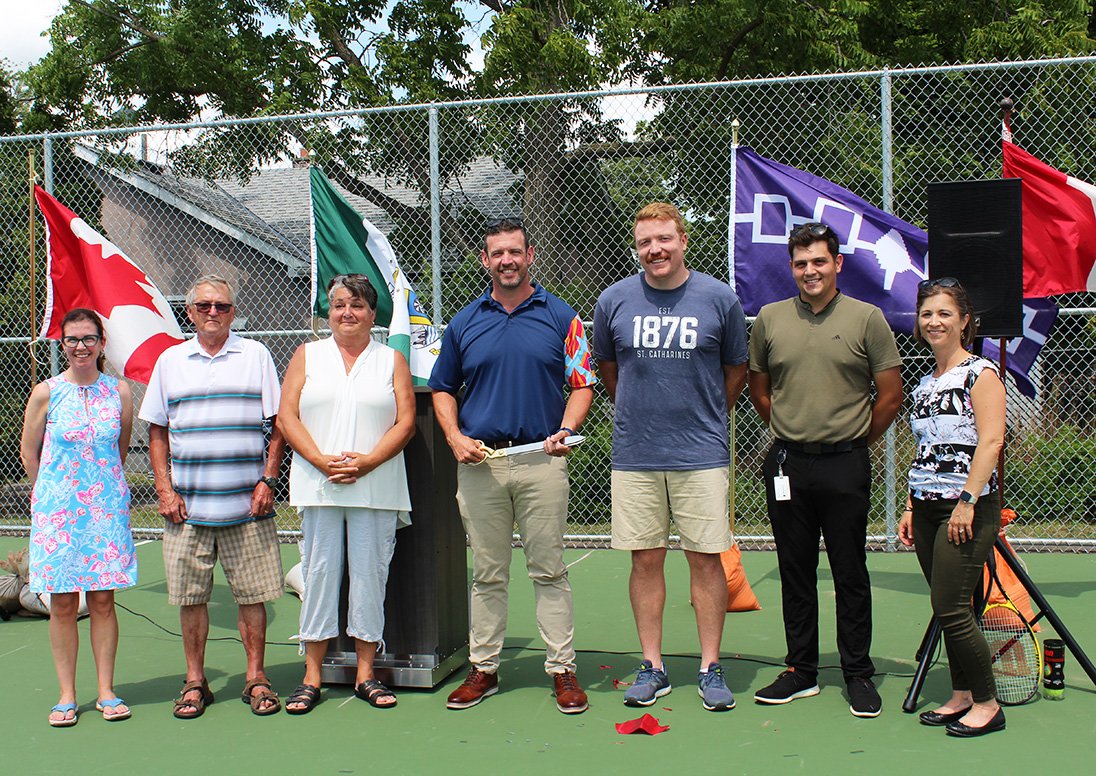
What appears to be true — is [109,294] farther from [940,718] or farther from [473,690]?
[940,718]

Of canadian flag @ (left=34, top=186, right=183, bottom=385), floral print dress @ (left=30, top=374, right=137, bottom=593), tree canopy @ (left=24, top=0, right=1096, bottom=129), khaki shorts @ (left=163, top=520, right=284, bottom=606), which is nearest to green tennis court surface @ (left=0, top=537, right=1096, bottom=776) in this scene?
khaki shorts @ (left=163, top=520, right=284, bottom=606)

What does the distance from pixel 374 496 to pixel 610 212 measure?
6167 millimetres

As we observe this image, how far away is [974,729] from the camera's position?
4223 mm

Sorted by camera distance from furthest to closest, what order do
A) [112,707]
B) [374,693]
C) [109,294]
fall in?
[109,294], [374,693], [112,707]

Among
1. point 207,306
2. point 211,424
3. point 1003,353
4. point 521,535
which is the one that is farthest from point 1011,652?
point 207,306

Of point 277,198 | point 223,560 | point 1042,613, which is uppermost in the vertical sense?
point 277,198

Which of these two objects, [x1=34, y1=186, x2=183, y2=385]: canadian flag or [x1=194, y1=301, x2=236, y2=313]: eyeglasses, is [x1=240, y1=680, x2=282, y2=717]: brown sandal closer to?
[x1=194, y1=301, x2=236, y2=313]: eyeglasses

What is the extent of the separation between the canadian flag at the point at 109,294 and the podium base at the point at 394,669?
2390mm

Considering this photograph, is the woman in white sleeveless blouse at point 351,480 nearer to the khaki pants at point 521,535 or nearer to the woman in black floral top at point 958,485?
the khaki pants at point 521,535

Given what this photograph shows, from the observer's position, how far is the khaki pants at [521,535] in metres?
4.73

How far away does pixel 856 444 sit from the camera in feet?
15.1

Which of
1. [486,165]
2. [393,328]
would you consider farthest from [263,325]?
[393,328]

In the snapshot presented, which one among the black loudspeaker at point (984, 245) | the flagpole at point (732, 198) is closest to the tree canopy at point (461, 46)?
the flagpole at point (732, 198)

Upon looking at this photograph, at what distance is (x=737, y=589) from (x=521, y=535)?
2057 mm
